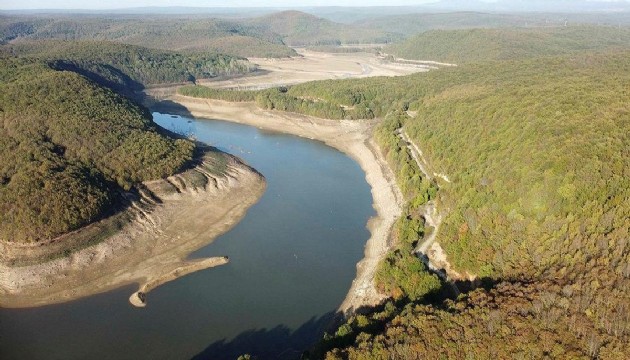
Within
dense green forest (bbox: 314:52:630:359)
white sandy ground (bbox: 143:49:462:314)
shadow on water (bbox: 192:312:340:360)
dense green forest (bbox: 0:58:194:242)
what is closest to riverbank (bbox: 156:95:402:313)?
white sandy ground (bbox: 143:49:462:314)

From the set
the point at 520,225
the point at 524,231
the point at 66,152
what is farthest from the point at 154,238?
the point at 524,231

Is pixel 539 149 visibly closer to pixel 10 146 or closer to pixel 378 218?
pixel 378 218

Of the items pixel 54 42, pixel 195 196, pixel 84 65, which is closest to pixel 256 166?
pixel 195 196

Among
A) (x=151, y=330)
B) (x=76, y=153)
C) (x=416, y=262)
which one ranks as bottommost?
(x=151, y=330)

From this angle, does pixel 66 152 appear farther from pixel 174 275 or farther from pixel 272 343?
pixel 272 343

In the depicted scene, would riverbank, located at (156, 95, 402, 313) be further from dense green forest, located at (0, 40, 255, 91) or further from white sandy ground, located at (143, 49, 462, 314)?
dense green forest, located at (0, 40, 255, 91)

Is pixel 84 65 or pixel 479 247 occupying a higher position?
pixel 84 65

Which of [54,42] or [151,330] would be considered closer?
[151,330]
